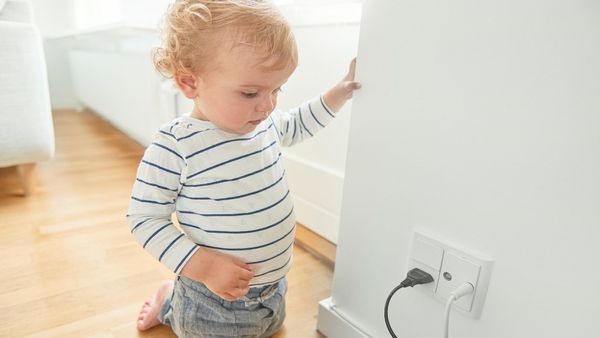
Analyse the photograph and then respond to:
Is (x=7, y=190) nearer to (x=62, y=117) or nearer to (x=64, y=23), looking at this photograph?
(x=62, y=117)

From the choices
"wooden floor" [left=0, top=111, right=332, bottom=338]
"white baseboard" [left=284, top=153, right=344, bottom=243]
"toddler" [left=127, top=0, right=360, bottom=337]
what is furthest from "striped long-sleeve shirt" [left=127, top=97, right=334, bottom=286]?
"white baseboard" [left=284, top=153, right=344, bottom=243]

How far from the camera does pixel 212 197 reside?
56 centimetres

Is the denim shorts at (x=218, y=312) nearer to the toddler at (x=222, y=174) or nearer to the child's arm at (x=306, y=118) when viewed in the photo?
the toddler at (x=222, y=174)

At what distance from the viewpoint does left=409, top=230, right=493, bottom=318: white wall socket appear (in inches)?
17.9

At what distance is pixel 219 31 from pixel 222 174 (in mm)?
195

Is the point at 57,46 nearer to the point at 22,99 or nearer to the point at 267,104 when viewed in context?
the point at 22,99

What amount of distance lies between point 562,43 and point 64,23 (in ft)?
11.3

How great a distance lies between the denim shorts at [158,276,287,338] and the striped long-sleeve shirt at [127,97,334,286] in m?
0.05

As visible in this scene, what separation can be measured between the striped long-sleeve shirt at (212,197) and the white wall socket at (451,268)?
216mm

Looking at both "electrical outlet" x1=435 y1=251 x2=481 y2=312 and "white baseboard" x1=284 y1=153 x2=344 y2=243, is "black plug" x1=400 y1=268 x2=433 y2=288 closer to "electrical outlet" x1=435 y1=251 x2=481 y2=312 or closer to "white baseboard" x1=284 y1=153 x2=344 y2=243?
"electrical outlet" x1=435 y1=251 x2=481 y2=312

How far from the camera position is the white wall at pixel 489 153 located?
1.20 ft

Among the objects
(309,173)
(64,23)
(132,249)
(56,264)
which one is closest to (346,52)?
(309,173)

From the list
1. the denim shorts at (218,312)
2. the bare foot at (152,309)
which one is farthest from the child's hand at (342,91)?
the bare foot at (152,309)

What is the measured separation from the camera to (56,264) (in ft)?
2.84
